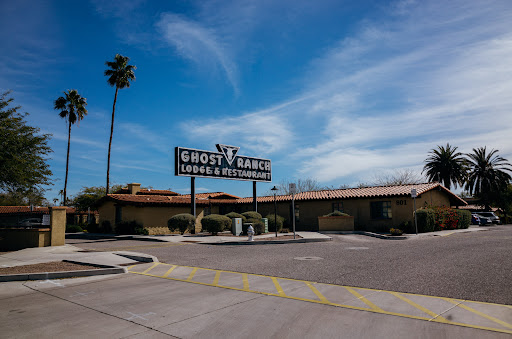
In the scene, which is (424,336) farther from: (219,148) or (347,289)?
(219,148)

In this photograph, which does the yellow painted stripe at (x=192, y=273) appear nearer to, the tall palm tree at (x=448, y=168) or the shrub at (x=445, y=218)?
the shrub at (x=445, y=218)

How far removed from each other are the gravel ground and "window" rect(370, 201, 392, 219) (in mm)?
22378

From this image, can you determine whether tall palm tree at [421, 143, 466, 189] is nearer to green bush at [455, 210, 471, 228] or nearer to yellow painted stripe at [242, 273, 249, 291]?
green bush at [455, 210, 471, 228]

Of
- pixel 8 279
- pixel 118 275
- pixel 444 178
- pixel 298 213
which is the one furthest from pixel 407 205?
pixel 444 178

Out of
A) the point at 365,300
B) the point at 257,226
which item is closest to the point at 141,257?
the point at 365,300

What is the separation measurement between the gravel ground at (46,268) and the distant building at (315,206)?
627 inches

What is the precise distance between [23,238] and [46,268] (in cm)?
1027

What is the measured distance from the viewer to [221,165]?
29.8 metres

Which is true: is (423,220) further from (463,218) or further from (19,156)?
(19,156)

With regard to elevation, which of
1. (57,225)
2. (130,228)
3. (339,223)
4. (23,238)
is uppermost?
(57,225)

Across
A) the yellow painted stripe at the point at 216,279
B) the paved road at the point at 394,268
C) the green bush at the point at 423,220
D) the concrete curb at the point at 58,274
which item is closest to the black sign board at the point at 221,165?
the paved road at the point at 394,268

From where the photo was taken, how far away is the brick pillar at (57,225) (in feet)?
62.3

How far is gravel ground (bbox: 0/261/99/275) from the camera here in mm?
10830

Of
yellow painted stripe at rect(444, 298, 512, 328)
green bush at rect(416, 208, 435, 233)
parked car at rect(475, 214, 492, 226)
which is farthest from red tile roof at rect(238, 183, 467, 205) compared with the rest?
yellow painted stripe at rect(444, 298, 512, 328)
